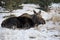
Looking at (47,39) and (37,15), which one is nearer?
(47,39)

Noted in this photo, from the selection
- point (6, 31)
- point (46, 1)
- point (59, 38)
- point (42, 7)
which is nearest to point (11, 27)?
point (6, 31)

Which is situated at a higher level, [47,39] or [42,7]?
[47,39]

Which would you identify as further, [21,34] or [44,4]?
[44,4]

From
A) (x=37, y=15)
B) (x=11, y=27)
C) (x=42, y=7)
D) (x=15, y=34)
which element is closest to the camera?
(x=15, y=34)

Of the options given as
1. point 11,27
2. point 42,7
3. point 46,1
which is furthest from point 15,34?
point 42,7

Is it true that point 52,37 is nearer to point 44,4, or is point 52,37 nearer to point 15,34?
point 15,34

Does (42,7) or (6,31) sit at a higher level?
(6,31)

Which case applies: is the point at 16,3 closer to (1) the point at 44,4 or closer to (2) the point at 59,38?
(1) the point at 44,4

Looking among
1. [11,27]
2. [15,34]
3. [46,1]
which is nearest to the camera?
[15,34]

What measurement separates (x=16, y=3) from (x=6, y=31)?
6808mm

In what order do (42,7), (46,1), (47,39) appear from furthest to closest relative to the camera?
(42,7) → (46,1) → (47,39)

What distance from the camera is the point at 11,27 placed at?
35.2 ft

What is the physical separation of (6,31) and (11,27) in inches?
31.5

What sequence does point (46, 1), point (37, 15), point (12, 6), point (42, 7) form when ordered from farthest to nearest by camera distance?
point (42, 7)
point (46, 1)
point (12, 6)
point (37, 15)
